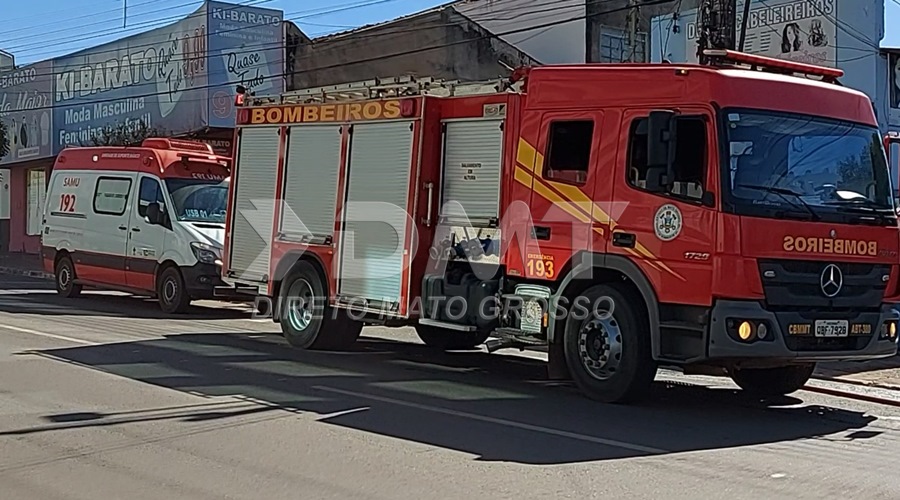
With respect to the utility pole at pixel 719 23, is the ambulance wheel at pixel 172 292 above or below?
below

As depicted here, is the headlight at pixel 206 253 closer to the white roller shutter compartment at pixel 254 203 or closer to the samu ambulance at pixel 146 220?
the samu ambulance at pixel 146 220

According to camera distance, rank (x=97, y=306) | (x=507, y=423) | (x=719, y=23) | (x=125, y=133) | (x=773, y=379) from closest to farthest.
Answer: (x=507, y=423), (x=773, y=379), (x=719, y=23), (x=97, y=306), (x=125, y=133)

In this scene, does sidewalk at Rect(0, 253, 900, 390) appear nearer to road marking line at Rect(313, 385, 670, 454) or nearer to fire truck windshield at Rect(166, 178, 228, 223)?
road marking line at Rect(313, 385, 670, 454)

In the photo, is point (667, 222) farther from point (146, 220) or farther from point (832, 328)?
point (146, 220)

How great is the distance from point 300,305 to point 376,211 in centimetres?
196

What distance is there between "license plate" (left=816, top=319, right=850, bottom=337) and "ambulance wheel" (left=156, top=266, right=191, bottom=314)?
429 inches

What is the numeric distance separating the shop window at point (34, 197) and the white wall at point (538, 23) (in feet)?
51.5

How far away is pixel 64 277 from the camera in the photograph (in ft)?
67.6

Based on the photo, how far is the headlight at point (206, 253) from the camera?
17.6 m

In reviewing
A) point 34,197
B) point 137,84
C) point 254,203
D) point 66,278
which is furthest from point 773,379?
point 34,197

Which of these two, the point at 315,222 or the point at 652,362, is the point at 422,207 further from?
the point at 652,362

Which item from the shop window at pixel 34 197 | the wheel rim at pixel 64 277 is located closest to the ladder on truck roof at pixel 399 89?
the wheel rim at pixel 64 277

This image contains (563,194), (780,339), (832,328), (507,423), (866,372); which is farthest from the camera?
(866,372)

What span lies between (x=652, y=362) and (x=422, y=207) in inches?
129
